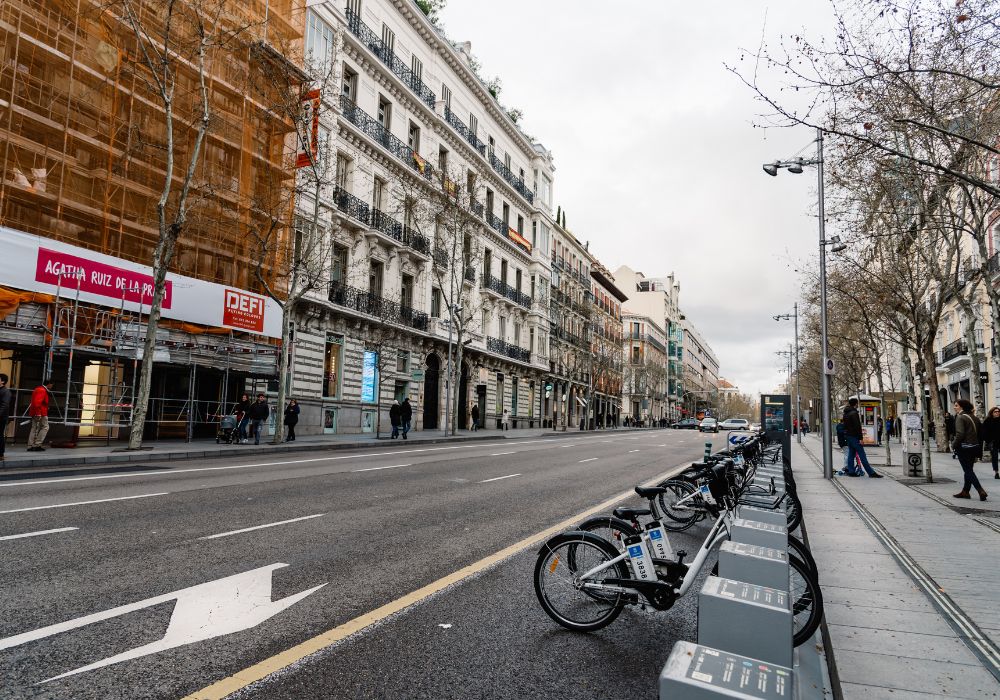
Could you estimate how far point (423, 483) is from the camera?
1202 centimetres

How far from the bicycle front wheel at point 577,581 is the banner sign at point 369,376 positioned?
27114 millimetres

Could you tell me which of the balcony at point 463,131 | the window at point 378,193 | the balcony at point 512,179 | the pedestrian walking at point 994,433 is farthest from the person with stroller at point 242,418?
the balcony at point 512,179

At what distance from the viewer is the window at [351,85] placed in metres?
31.0

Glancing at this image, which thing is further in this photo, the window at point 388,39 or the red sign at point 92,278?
the window at point 388,39

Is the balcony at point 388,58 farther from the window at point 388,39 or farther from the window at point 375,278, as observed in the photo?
the window at point 375,278

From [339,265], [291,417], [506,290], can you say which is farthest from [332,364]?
[506,290]

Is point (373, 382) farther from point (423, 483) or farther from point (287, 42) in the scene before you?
point (423, 483)

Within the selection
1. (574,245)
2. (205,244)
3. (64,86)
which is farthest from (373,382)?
(574,245)

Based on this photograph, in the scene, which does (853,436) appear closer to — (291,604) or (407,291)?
(291,604)

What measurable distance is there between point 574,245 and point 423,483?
54.2 m

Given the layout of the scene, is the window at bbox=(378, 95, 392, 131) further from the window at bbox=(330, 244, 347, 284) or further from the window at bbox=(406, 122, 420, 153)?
the window at bbox=(330, 244, 347, 284)

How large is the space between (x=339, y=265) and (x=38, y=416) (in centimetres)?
1622

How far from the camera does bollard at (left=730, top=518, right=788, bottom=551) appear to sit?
430 cm

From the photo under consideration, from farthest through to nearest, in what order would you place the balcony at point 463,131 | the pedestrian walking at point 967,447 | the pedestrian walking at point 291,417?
the balcony at point 463,131, the pedestrian walking at point 291,417, the pedestrian walking at point 967,447
